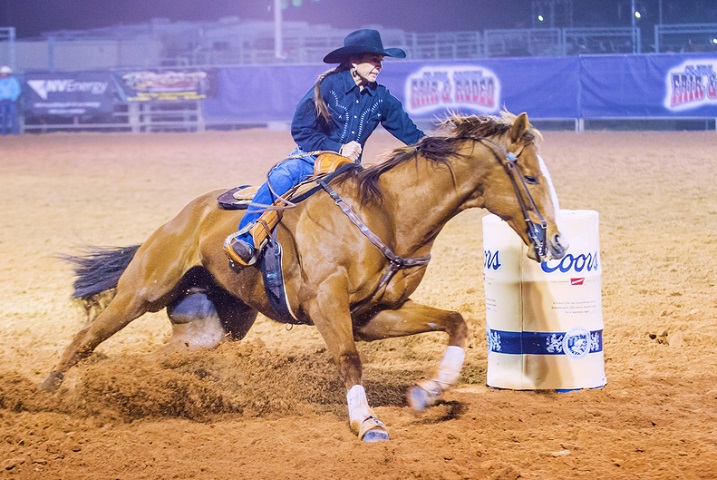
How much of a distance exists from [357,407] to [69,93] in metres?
24.3

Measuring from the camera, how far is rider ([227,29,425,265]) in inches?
195

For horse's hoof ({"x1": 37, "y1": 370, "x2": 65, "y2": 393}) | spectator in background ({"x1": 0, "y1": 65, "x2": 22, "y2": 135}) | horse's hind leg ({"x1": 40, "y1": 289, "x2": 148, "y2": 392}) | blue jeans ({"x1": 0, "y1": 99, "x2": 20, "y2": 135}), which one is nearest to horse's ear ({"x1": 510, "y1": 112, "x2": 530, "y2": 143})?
horse's hind leg ({"x1": 40, "y1": 289, "x2": 148, "y2": 392})

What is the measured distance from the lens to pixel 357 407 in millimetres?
4484

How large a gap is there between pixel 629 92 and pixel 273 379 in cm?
1856

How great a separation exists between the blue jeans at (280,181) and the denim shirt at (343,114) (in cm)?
10

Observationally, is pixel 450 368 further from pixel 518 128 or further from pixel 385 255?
pixel 518 128

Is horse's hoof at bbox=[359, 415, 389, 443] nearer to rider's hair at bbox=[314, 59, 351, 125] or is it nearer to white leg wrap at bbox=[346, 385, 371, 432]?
white leg wrap at bbox=[346, 385, 371, 432]

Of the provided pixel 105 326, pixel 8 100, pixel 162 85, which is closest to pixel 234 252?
pixel 105 326

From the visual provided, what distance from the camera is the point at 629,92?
22031 millimetres

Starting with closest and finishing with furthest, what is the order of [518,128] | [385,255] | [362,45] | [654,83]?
[518,128]
[385,255]
[362,45]
[654,83]

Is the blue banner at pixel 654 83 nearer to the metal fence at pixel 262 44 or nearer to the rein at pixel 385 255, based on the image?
the metal fence at pixel 262 44

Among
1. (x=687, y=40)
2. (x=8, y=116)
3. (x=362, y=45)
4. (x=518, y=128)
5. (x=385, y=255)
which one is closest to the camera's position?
(x=518, y=128)

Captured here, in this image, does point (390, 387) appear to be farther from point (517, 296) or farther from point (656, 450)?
point (656, 450)

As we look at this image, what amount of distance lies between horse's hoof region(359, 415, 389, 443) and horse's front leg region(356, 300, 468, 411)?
A: 45 centimetres
